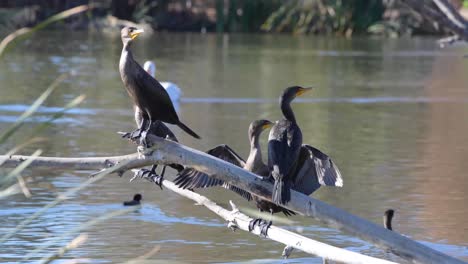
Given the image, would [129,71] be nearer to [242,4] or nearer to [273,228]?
[273,228]

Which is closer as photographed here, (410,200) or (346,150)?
(410,200)

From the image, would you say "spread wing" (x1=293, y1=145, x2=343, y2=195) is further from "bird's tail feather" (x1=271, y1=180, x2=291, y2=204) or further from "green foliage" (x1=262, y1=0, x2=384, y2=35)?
"green foliage" (x1=262, y1=0, x2=384, y2=35)

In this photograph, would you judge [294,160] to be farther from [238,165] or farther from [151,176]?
[151,176]

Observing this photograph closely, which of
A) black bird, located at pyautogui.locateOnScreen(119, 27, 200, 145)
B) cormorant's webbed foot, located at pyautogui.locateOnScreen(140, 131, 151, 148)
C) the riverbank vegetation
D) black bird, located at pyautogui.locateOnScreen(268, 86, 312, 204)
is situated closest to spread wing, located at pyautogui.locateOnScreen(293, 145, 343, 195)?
black bird, located at pyautogui.locateOnScreen(268, 86, 312, 204)

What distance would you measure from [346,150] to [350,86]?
9.60m

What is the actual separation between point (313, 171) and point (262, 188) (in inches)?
34.6

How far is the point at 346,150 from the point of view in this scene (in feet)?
47.3

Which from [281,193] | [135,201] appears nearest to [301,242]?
[281,193]

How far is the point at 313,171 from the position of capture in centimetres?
623

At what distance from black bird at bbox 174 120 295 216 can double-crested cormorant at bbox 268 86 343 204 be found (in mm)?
325

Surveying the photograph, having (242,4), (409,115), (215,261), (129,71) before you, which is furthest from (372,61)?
(129,71)

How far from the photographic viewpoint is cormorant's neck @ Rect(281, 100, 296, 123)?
6207mm

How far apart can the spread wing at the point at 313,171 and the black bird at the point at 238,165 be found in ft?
1.00

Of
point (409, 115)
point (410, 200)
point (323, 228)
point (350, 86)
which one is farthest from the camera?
point (350, 86)
